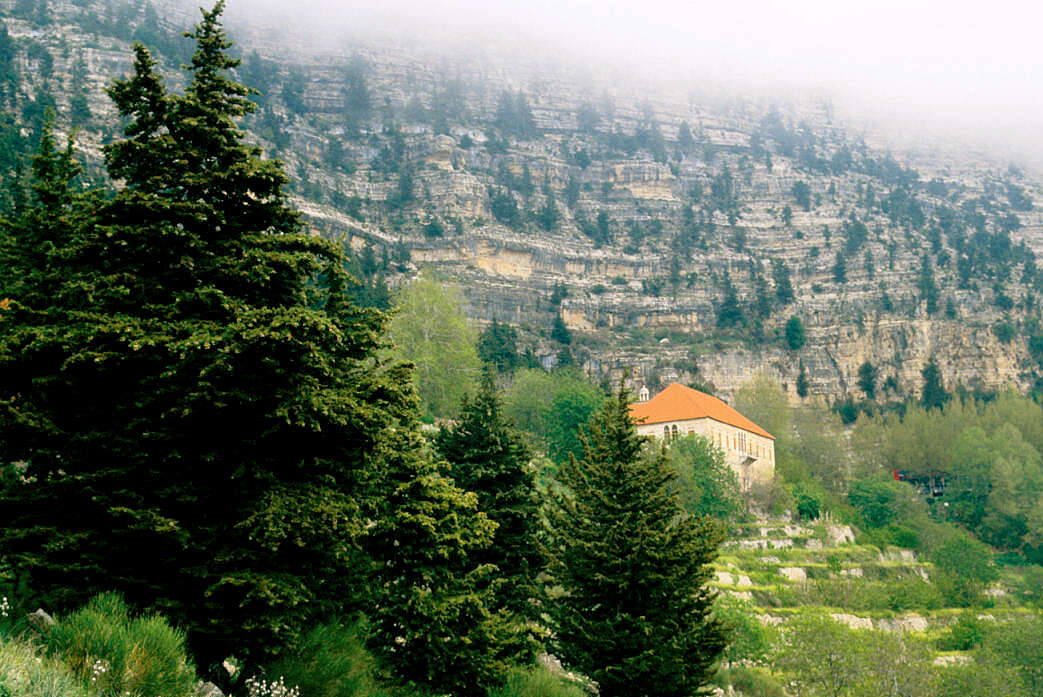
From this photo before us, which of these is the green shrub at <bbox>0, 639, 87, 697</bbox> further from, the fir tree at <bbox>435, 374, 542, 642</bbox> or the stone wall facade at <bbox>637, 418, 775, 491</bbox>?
the stone wall facade at <bbox>637, 418, 775, 491</bbox>

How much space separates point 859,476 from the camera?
81.9 meters

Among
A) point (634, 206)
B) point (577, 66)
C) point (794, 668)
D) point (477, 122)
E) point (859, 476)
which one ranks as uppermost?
point (577, 66)

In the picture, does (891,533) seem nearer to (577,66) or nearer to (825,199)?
(825,199)

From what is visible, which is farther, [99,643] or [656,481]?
[656,481]

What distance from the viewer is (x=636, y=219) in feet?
440

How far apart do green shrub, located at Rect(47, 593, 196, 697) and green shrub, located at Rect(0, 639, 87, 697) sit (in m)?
0.25

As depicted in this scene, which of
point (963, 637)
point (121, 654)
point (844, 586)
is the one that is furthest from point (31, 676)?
point (844, 586)

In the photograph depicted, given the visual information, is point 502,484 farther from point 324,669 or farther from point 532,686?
point 324,669

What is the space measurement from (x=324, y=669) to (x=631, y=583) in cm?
950

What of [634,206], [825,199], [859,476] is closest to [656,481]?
[859,476]

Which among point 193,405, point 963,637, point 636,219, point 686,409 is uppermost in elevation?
point 193,405

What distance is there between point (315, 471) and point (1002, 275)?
443ft

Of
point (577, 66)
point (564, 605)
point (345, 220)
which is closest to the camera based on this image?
point (564, 605)

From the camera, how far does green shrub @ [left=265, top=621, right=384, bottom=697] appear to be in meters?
10.6
